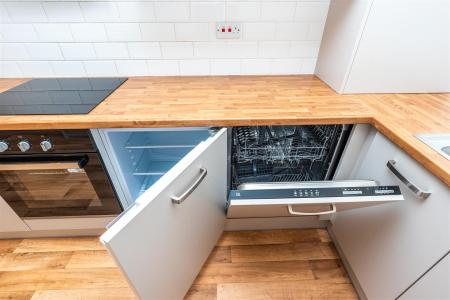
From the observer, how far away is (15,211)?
→ 3.67ft

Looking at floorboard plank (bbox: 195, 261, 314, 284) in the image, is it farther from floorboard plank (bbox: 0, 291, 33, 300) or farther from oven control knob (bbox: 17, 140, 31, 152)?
oven control knob (bbox: 17, 140, 31, 152)

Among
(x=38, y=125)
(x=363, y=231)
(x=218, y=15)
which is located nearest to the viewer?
(x=38, y=125)

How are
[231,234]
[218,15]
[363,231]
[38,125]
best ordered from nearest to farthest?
[38,125], [363,231], [218,15], [231,234]

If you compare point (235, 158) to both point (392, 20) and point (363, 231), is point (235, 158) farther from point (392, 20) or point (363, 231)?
point (392, 20)

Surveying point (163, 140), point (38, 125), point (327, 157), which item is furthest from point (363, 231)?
point (38, 125)

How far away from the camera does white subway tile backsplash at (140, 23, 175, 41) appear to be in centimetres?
124

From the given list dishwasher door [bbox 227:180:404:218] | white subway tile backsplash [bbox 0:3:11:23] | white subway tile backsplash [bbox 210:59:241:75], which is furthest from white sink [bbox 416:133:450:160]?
white subway tile backsplash [bbox 0:3:11:23]

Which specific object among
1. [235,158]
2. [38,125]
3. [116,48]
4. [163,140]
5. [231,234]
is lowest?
[231,234]

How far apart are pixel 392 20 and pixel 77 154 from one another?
1.45 m

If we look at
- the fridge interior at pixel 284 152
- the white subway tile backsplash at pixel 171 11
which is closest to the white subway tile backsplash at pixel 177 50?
the white subway tile backsplash at pixel 171 11

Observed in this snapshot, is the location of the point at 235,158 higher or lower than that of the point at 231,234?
higher

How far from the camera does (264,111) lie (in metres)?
0.91

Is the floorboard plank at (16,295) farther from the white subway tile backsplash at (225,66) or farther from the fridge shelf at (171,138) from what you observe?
the white subway tile backsplash at (225,66)

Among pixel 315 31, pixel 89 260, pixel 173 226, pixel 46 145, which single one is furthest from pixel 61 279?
pixel 315 31
